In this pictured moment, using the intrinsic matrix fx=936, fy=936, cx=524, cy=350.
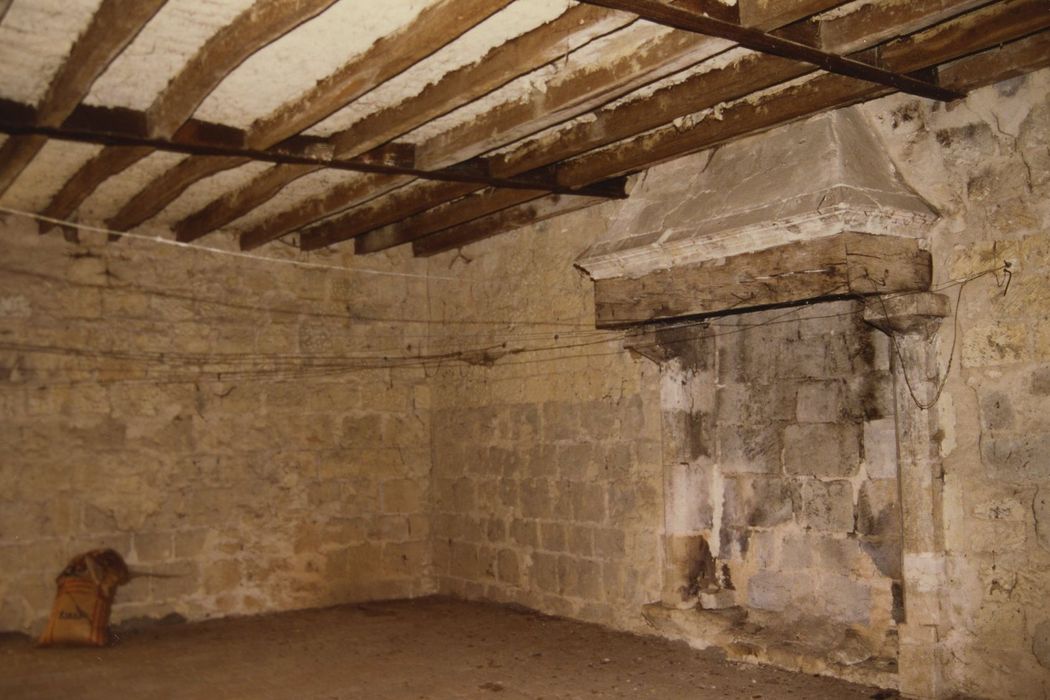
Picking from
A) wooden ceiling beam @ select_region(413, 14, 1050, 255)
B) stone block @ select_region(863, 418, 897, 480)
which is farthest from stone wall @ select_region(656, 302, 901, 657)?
wooden ceiling beam @ select_region(413, 14, 1050, 255)

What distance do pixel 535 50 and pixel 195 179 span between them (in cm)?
200

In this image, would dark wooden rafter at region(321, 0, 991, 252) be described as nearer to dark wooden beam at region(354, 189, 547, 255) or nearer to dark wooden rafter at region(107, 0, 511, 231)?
dark wooden beam at region(354, 189, 547, 255)

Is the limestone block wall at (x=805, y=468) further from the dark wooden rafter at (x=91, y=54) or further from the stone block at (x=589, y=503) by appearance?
the dark wooden rafter at (x=91, y=54)

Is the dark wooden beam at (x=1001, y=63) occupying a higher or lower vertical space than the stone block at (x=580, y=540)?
higher

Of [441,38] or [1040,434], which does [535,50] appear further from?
[1040,434]

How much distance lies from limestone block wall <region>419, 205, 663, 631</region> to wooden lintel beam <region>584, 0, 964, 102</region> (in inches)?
79.4

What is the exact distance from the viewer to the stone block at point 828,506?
4.41 meters

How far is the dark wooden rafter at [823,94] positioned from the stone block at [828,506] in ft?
5.64

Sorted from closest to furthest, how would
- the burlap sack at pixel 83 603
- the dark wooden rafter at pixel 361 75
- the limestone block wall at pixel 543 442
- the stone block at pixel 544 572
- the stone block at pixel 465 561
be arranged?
1. the dark wooden rafter at pixel 361 75
2. the limestone block wall at pixel 543 442
3. the burlap sack at pixel 83 603
4. the stone block at pixel 544 572
5. the stone block at pixel 465 561

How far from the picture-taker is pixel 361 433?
21.5ft

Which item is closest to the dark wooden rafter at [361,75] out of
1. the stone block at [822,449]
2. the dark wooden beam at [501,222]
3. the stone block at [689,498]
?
the dark wooden beam at [501,222]

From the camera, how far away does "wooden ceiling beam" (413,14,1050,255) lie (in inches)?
130

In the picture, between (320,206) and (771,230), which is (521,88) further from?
(320,206)

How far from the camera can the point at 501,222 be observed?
5781 millimetres
